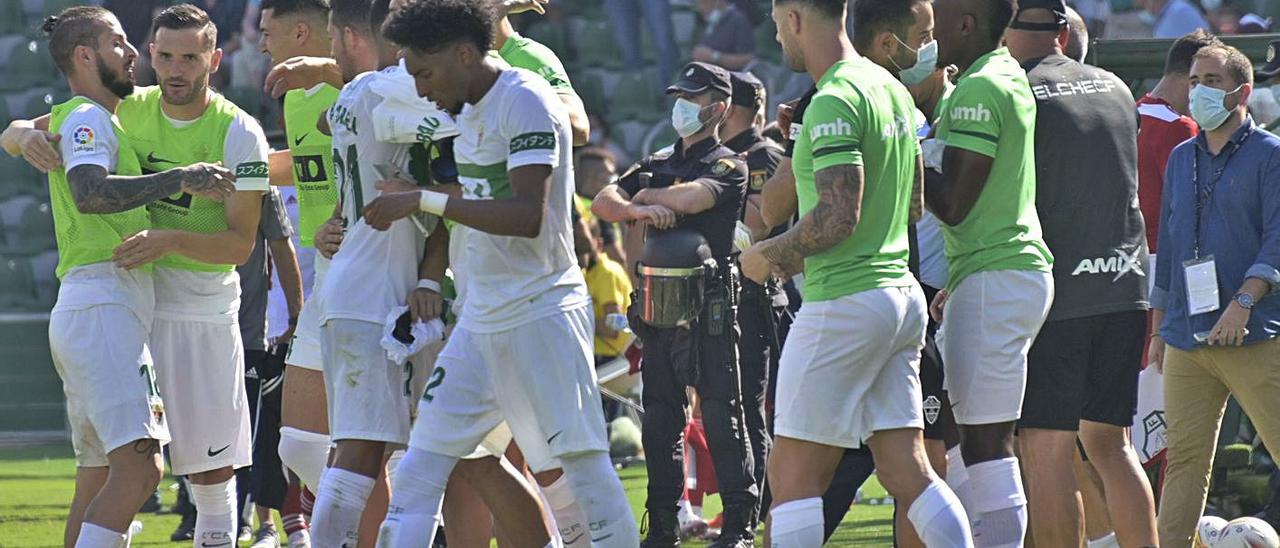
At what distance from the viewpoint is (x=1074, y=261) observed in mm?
6047

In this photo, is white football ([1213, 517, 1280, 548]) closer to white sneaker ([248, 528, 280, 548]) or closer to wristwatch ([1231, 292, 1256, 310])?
wristwatch ([1231, 292, 1256, 310])

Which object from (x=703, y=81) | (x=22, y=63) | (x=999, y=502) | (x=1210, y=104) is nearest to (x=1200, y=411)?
(x=1210, y=104)

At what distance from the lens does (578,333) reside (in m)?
5.41

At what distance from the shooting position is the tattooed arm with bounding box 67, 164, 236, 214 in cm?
639

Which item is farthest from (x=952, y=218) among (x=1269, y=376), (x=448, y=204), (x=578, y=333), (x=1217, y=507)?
(x=1217, y=507)

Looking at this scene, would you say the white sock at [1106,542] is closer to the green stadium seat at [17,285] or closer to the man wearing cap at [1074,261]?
the man wearing cap at [1074,261]

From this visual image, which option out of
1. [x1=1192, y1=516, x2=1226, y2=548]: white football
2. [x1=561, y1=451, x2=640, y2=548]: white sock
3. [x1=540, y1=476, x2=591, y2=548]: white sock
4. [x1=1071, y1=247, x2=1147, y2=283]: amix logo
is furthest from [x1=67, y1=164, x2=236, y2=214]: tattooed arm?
[x1=1192, y1=516, x2=1226, y2=548]: white football

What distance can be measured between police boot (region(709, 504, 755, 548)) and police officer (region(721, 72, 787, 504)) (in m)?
0.39

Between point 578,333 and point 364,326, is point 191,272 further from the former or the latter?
point 578,333

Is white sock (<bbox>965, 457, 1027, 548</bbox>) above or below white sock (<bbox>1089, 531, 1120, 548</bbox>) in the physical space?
above

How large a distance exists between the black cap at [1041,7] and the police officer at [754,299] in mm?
2599

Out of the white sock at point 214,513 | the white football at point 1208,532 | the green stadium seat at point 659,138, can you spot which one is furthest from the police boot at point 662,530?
the green stadium seat at point 659,138

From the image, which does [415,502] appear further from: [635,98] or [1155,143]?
[635,98]

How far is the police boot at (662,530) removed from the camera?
8.30m
